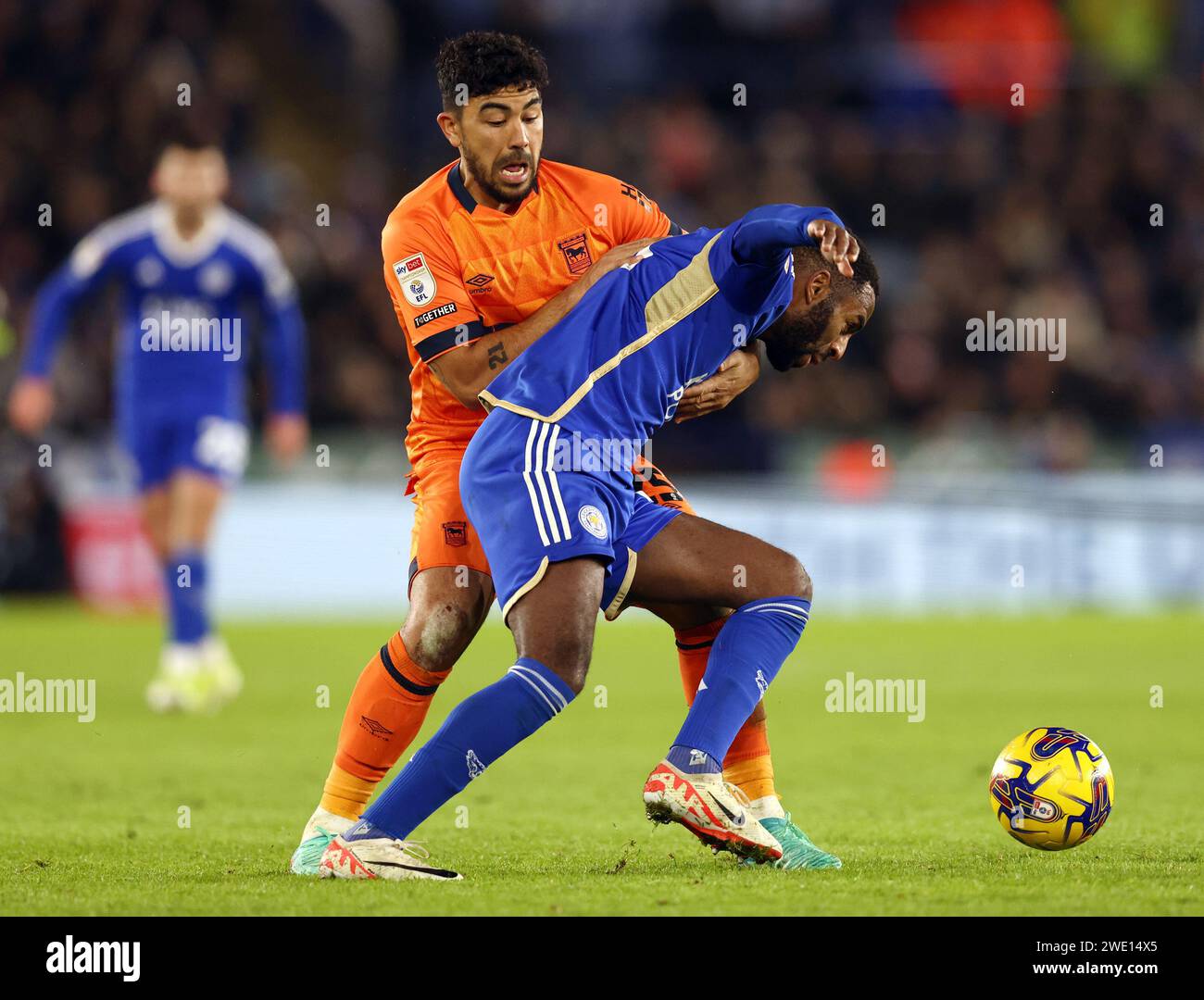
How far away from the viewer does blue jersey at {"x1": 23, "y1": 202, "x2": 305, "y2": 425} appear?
9086 mm

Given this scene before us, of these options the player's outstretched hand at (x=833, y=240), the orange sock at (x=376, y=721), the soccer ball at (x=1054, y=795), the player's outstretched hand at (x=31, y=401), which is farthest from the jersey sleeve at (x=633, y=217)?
the player's outstretched hand at (x=31, y=401)

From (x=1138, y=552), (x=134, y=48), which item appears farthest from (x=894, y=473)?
(x=134, y=48)

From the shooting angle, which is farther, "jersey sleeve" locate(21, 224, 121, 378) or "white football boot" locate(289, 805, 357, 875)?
"jersey sleeve" locate(21, 224, 121, 378)

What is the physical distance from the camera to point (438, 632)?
458 centimetres

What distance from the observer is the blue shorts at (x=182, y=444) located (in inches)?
353

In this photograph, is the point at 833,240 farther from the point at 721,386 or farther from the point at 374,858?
the point at 374,858

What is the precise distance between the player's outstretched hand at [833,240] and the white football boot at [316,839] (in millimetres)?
1799

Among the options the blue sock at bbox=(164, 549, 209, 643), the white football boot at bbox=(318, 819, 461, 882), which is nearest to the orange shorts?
the white football boot at bbox=(318, 819, 461, 882)

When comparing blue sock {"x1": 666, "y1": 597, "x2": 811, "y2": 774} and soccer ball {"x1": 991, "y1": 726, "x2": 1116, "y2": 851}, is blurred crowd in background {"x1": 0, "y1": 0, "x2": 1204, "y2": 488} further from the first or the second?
blue sock {"x1": 666, "y1": 597, "x2": 811, "y2": 774}

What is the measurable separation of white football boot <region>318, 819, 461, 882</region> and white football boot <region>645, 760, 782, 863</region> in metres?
0.56

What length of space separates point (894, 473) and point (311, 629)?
4.44 metres

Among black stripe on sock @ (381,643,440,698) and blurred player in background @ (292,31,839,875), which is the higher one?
blurred player in background @ (292,31,839,875)

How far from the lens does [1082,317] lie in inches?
601

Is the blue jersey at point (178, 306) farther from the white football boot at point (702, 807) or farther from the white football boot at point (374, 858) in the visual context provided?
the white football boot at point (702, 807)
